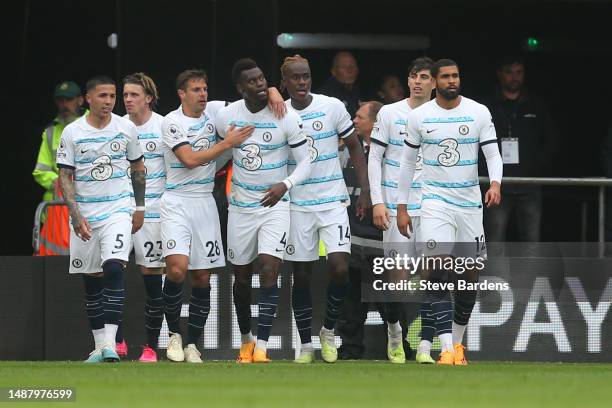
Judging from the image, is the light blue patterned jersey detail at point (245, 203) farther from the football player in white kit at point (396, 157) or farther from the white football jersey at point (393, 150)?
the white football jersey at point (393, 150)

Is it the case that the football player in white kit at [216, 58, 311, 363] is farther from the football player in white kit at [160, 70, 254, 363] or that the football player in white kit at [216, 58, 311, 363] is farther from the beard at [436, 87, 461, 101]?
the beard at [436, 87, 461, 101]

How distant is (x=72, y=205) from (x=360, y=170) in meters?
2.20

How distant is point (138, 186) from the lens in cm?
1303

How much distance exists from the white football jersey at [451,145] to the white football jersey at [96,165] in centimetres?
221

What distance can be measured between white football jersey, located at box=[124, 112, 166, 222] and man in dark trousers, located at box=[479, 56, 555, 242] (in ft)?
10.0

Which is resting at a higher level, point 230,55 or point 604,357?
point 230,55

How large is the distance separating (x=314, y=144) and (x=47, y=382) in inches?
132

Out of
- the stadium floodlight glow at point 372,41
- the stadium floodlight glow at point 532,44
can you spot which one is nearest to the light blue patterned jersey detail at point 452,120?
the stadium floodlight glow at point 372,41

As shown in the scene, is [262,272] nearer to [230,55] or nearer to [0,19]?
[230,55]

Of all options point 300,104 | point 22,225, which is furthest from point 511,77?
point 22,225

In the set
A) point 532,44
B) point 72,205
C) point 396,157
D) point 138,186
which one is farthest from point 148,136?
point 532,44

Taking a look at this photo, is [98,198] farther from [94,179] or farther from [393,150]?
[393,150]

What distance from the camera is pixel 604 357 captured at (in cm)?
1354

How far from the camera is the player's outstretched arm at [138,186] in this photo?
42.0 feet
